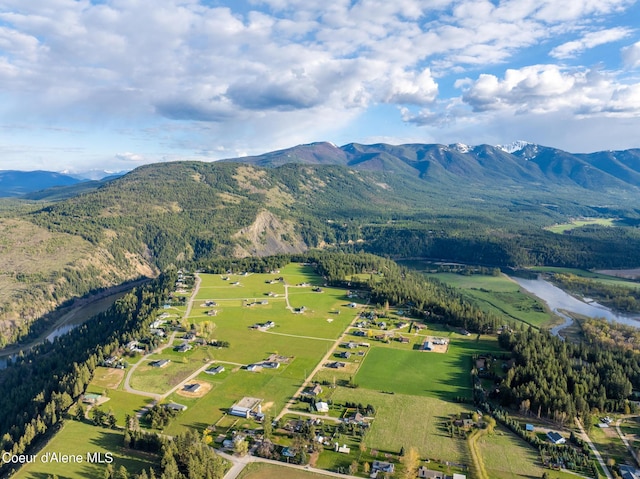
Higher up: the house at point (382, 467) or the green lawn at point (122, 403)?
the house at point (382, 467)

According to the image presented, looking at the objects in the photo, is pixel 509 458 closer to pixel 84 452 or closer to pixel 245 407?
pixel 245 407

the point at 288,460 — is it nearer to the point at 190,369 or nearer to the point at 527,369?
the point at 190,369

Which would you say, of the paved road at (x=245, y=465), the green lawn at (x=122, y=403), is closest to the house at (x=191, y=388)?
the green lawn at (x=122, y=403)

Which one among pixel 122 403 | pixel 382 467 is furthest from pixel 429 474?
pixel 122 403

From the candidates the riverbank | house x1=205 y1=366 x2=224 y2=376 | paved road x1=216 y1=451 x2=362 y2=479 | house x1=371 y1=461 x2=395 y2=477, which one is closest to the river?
the riverbank

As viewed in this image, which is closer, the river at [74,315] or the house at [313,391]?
the house at [313,391]

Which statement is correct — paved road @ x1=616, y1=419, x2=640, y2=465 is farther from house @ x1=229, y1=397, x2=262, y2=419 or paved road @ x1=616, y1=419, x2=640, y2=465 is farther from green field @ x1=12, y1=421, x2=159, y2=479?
green field @ x1=12, y1=421, x2=159, y2=479

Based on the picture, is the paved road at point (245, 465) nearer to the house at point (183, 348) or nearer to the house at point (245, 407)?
the house at point (245, 407)
